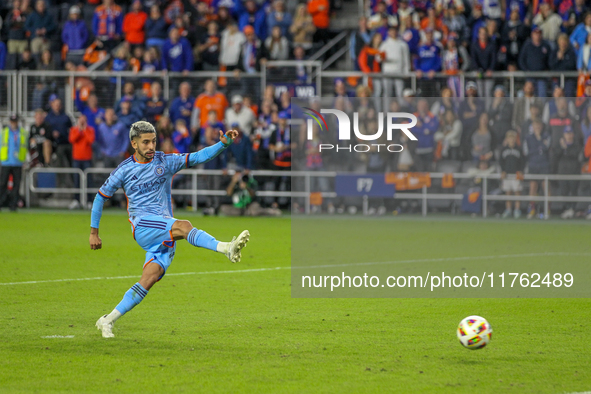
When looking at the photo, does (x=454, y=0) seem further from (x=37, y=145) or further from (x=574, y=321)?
(x=574, y=321)

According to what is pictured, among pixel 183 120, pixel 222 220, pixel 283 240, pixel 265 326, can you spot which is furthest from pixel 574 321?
pixel 183 120

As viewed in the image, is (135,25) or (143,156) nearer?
(143,156)

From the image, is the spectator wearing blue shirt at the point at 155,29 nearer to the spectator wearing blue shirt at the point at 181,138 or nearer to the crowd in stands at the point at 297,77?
the crowd in stands at the point at 297,77

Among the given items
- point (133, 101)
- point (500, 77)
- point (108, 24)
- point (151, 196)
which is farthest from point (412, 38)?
point (151, 196)

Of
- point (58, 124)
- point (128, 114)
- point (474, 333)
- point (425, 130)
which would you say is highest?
point (128, 114)

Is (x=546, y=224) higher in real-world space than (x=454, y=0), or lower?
lower

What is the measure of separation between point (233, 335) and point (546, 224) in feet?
43.6

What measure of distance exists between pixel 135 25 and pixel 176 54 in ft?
6.67

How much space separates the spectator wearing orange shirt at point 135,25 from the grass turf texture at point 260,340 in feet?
41.5

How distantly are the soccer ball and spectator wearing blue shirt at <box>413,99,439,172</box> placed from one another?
1396cm

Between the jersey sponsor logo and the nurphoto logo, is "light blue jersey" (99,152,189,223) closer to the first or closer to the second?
the jersey sponsor logo

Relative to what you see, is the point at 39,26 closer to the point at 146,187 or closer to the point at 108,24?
the point at 108,24

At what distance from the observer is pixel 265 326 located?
855cm

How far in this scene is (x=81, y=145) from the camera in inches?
920
